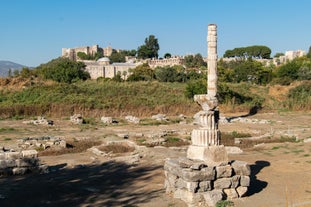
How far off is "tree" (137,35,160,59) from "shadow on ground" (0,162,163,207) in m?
104

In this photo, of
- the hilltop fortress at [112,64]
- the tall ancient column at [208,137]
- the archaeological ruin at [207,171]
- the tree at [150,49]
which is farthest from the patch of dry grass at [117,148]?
the tree at [150,49]

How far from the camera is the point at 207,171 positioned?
27.8 feet

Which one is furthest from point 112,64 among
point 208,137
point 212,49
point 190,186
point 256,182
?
point 190,186

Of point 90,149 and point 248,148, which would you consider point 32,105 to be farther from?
point 248,148

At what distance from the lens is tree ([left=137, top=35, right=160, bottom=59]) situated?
11569 centimetres

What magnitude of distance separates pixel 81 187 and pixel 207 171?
3702 mm

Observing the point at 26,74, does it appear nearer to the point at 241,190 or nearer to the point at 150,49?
the point at 241,190

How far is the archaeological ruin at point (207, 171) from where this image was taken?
8.39m

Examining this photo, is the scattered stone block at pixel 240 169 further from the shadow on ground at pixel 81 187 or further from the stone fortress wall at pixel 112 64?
the stone fortress wall at pixel 112 64

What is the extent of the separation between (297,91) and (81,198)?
34996 mm

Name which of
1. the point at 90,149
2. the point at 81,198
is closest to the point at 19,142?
the point at 90,149

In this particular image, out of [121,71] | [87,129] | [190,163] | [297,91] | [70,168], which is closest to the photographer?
[190,163]

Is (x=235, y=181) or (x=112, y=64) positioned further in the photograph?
(x=112, y=64)

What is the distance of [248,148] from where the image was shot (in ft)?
55.9
